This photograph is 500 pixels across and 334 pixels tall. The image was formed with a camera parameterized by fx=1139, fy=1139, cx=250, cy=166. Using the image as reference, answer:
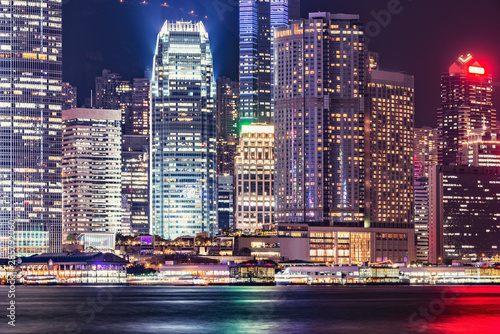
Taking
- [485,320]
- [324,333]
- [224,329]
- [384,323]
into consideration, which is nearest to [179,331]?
[224,329]

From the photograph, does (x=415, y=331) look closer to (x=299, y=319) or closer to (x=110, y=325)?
(x=299, y=319)

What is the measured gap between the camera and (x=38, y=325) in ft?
594

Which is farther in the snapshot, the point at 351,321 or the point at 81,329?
the point at 351,321

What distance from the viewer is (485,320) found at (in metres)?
186

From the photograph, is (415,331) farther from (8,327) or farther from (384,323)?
(8,327)

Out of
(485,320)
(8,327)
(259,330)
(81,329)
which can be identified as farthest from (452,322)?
(8,327)

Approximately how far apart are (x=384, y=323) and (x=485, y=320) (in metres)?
16.7

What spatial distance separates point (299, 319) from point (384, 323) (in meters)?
15.6

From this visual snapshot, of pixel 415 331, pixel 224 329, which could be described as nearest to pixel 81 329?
pixel 224 329

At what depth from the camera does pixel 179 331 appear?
17275 centimetres

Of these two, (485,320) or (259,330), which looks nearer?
(259,330)

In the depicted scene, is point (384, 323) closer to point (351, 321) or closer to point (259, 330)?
point (351, 321)

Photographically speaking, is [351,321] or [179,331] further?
[351,321]

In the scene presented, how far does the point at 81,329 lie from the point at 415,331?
51.0 meters
